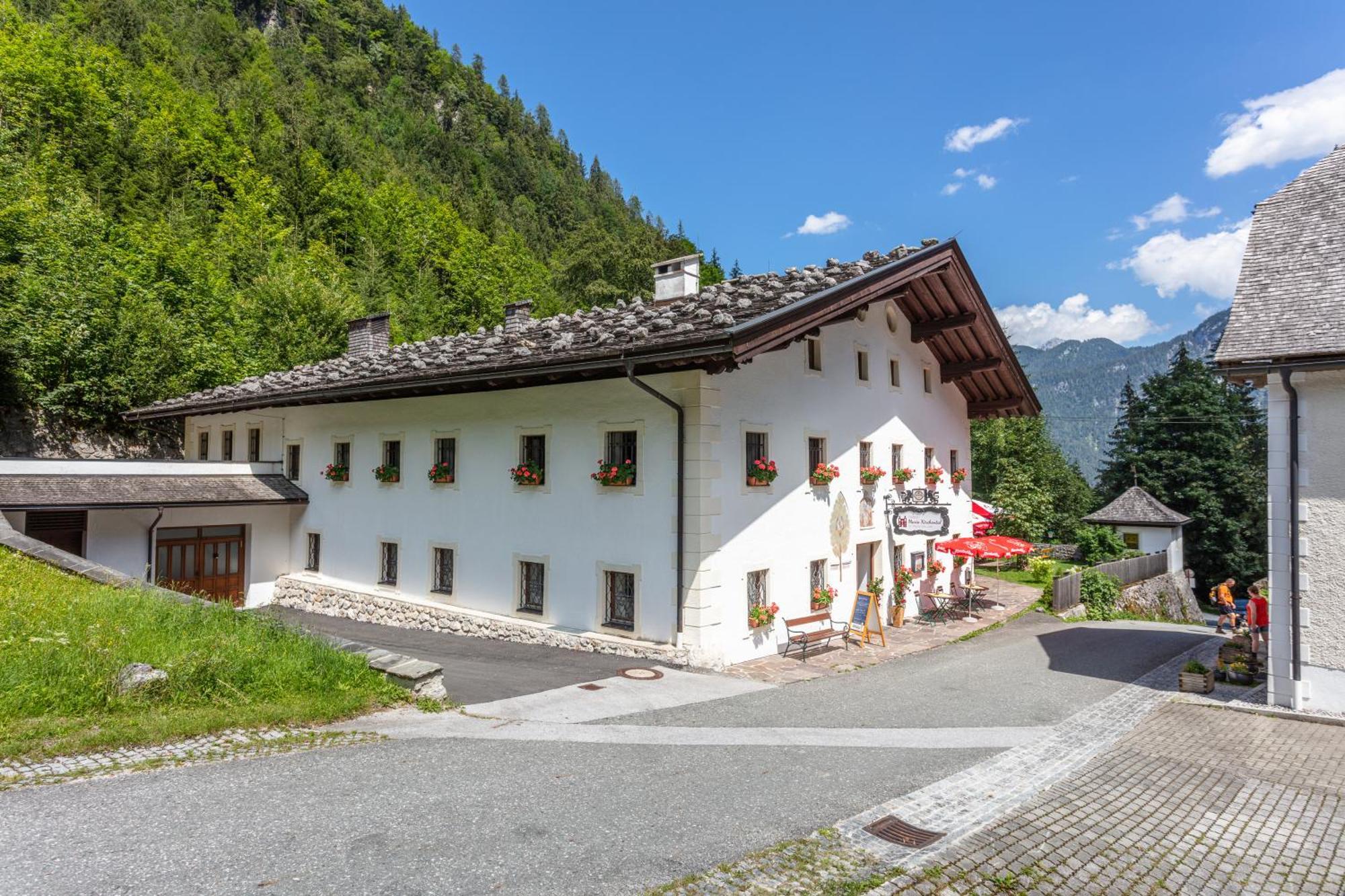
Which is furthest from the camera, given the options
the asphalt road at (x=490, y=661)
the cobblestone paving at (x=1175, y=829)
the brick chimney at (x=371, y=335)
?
the brick chimney at (x=371, y=335)

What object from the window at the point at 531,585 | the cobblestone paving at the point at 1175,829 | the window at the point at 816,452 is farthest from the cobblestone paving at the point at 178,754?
the window at the point at 816,452

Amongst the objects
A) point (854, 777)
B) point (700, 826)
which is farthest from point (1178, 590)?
point (700, 826)

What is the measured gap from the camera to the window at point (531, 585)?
13.8 meters

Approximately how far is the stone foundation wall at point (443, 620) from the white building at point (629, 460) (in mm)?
58

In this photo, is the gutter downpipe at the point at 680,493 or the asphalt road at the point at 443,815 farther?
the gutter downpipe at the point at 680,493

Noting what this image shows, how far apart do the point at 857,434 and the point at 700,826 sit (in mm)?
11279

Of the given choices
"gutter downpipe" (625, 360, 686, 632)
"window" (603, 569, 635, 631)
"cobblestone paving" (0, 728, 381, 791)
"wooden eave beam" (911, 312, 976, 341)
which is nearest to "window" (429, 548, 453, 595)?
"window" (603, 569, 635, 631)

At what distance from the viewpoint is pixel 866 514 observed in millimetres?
15750

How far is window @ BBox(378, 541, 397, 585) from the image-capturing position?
17.0 meters

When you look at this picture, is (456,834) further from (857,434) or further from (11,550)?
(857,434)

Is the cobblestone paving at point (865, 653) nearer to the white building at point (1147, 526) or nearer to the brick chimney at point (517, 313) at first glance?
the brick chimney at point (517, 313)

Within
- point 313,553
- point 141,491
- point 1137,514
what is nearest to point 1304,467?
point 313,553

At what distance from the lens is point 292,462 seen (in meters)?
20.6

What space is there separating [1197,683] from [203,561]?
2186cm
